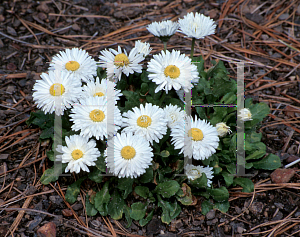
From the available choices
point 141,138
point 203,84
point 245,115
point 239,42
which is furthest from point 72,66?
point 239,42

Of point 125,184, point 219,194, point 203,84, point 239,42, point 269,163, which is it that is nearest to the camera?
point 125,184

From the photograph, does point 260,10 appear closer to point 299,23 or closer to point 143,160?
point 299,23

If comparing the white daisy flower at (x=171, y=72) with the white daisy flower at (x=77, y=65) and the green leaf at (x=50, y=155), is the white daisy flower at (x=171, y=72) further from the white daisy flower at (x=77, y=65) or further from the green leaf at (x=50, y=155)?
the green leaf at (x=50, y=155)

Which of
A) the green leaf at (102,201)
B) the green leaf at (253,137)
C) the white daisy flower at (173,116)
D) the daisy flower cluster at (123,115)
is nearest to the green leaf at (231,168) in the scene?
the daisy flower cluster at (123,115)

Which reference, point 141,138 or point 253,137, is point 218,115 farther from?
point 141,138

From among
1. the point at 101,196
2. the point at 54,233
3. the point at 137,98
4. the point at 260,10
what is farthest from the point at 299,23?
the point at 54,233

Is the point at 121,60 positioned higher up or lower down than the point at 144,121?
higher up

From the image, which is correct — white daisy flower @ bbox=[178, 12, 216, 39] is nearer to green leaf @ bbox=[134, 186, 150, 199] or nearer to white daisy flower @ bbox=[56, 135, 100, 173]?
white daisy flower @ bbox=[56, 135, 100, 173]
